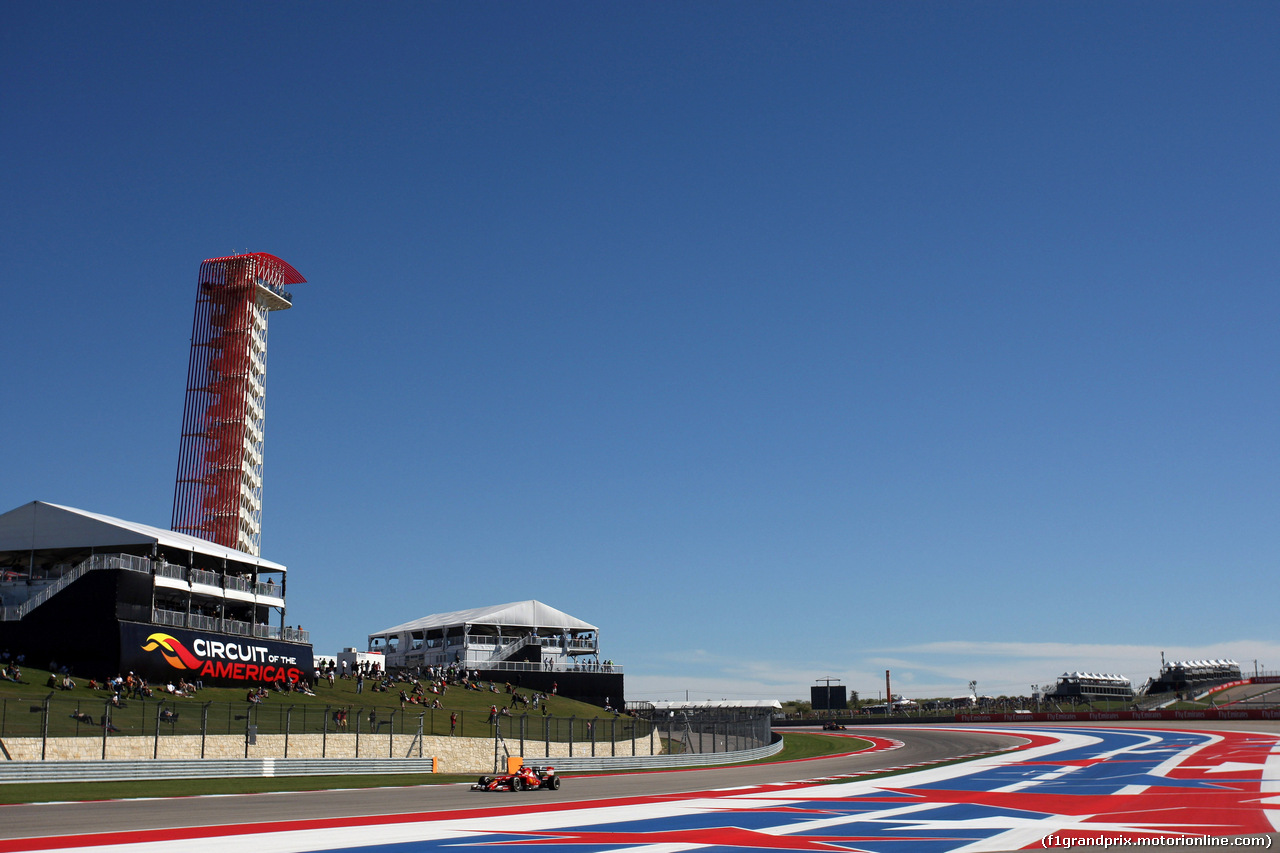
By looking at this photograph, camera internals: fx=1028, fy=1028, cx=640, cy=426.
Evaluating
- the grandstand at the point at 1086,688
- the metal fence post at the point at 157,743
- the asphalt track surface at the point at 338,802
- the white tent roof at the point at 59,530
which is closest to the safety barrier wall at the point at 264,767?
the metal fence post at the point at 157,743

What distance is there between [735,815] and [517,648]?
64.5m

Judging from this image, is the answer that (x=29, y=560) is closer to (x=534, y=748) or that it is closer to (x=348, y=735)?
(x=348, y=735)

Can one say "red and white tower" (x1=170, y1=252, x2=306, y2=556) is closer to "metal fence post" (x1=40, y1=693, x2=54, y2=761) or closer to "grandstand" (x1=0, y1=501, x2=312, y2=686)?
"grandstand" (x1=0, y1=501, x2=312, y2=686)

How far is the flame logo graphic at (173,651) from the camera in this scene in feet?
151

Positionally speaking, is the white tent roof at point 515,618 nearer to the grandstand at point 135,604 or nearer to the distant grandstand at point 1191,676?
the grandstand at point 135,604

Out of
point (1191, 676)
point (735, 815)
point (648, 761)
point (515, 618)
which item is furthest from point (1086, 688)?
point (735, 815)

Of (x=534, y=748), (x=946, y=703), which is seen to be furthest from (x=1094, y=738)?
(x=946, y=703)

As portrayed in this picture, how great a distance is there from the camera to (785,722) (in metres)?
100

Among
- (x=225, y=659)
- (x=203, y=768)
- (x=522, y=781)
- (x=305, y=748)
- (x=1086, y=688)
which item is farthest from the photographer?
(x=1086, y=688)

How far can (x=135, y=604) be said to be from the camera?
46.9 metres

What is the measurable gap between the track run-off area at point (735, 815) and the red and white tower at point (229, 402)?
5878cm

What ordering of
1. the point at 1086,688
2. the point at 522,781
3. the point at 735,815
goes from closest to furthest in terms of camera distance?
the point at 735,815, the point at 522,781, the point at 1086,688

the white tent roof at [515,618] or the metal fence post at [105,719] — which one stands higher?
the white tent roof at [515,618]

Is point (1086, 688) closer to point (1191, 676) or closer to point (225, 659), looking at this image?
point (1191, 676)
